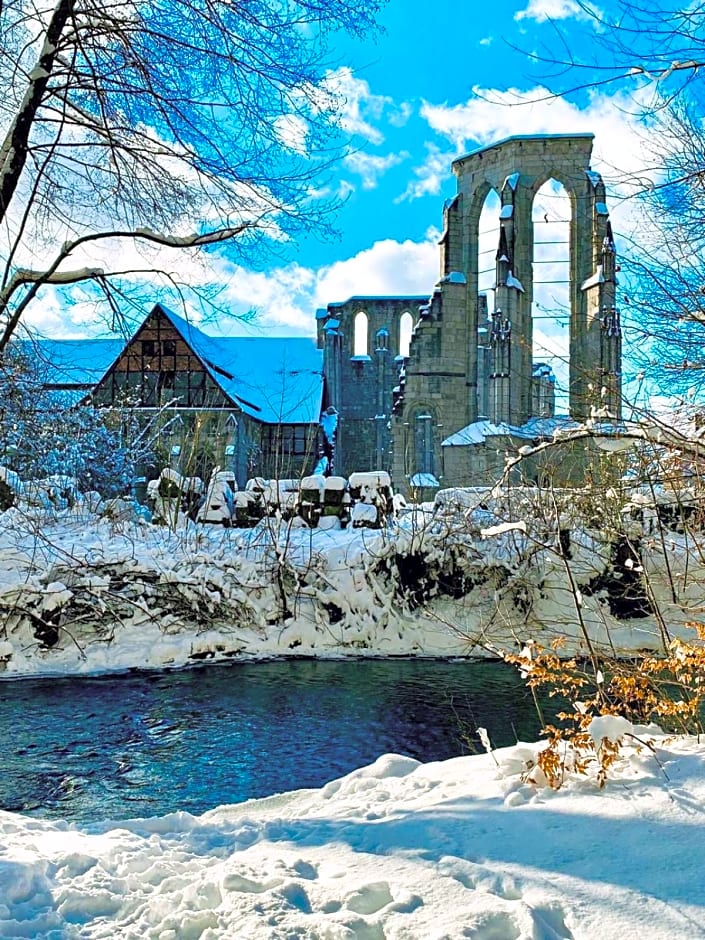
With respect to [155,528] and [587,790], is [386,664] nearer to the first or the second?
[155,528]

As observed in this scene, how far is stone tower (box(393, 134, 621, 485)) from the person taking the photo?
27047 mm

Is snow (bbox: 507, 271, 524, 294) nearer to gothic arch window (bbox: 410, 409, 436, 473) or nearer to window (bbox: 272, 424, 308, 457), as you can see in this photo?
gothic arch window (bbox: 410, 409, 436, 473)

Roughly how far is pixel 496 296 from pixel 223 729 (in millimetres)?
21106

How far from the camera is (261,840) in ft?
12.6

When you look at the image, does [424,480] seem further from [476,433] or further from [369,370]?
[369,370]

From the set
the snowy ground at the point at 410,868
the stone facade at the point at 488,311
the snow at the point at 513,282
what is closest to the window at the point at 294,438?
the stone facade at the point at 488,311

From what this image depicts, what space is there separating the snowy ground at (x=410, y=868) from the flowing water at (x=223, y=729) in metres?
2.68

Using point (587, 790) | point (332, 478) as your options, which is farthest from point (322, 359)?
point (587, 790)

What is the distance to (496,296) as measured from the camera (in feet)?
89.8

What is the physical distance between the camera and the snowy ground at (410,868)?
109 inches

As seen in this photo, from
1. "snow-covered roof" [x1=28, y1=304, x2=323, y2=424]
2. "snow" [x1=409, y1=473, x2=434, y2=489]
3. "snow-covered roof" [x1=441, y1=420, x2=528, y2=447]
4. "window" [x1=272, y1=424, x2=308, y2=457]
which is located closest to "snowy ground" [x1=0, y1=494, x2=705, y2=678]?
"snow-covered roof" [x1=441, y1=420, x2=528, y2=447]

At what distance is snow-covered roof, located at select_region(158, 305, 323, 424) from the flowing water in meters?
19.2

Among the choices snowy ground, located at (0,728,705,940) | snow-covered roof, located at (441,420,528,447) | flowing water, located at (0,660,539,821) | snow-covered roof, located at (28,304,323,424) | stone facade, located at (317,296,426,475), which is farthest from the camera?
stone facade, located at (317,296,426,475)

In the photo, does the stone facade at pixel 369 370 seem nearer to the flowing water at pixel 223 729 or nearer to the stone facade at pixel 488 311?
the stone facade at pixel 488 311
